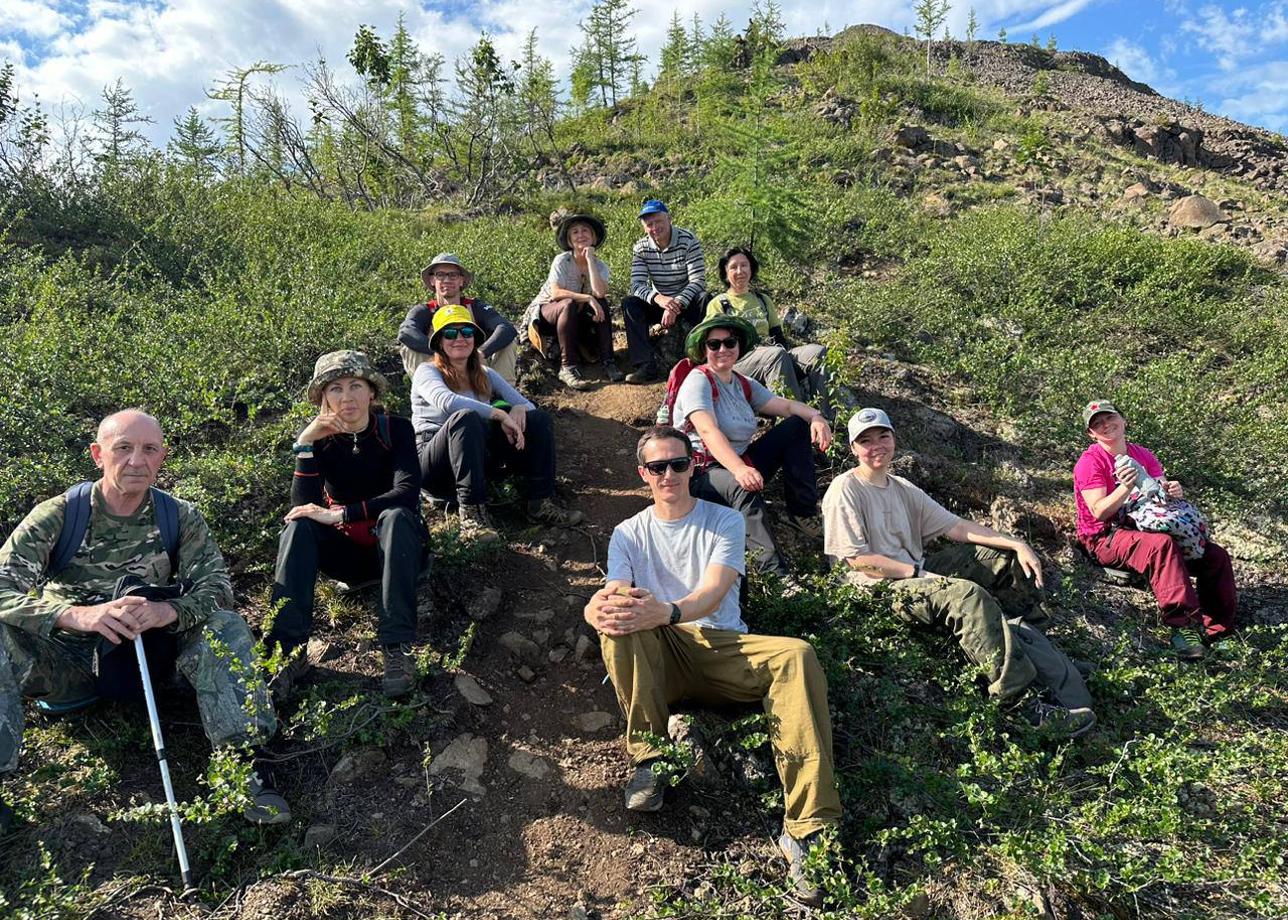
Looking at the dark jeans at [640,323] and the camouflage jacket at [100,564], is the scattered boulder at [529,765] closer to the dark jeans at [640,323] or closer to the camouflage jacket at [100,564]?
the camouflage jacket at [100,564]

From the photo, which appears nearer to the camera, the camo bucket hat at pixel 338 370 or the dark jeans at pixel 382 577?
the dark jeans at pixel 382 577

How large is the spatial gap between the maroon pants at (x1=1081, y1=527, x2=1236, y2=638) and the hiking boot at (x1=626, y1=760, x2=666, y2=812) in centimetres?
349

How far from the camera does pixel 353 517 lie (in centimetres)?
396

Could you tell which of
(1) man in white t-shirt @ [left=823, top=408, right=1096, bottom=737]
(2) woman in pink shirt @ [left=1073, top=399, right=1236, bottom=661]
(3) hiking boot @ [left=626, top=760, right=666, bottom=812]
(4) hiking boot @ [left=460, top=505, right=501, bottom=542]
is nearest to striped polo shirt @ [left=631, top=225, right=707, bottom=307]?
(4) hiking boot @ [left=460, top=505, right=501, bottom=542]

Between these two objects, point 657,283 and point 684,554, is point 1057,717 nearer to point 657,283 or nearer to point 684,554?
point 684,554

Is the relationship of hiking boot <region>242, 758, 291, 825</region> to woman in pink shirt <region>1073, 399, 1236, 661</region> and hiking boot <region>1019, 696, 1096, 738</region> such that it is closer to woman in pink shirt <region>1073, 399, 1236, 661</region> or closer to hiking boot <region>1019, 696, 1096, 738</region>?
hiking boot <region>1019, 696, 1096, 738</region>

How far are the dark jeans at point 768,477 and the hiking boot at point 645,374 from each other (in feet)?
→ 7.99

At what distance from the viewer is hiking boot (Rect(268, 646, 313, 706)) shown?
362 centimetres

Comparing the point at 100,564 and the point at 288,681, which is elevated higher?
the point at 100,564

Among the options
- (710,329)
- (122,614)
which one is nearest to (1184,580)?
(710,329)

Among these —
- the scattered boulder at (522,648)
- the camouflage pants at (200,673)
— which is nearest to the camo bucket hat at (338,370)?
the camouflage pants at (200,673)

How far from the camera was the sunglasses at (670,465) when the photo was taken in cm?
363

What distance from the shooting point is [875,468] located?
443cm

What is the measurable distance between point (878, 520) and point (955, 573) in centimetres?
63
